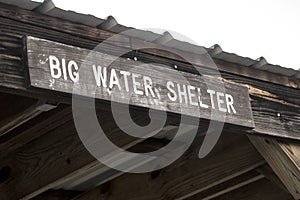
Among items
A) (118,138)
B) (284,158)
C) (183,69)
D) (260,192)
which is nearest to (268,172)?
(284,158)

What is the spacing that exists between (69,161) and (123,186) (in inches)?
24.0

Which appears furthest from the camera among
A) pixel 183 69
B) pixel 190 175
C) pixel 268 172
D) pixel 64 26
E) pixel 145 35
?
pixel 190 175

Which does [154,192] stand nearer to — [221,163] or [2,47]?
[221,163]

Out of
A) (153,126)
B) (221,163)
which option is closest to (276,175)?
(221,163)

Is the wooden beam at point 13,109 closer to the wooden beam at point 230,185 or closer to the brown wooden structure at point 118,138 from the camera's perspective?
the brown wooden structure at point 118,138

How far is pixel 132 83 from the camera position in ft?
10.3

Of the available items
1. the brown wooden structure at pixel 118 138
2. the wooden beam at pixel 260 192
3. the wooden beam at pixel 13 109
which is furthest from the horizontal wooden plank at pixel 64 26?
the wooden beam at pixel 260 192

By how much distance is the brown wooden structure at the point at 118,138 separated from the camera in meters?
3.00

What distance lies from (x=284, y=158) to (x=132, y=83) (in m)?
1.04

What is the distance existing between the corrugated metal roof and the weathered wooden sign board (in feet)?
0.46

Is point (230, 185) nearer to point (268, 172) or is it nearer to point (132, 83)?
point (268, 172)

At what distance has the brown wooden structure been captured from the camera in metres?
3.00

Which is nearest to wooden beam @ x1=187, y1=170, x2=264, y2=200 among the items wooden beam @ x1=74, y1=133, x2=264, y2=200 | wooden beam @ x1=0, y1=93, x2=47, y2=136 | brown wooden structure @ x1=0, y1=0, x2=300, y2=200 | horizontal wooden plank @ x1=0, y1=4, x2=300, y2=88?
brown wooden structure @ x1=0, y1=0, x2=300, y2=200

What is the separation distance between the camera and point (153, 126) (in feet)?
12.3
